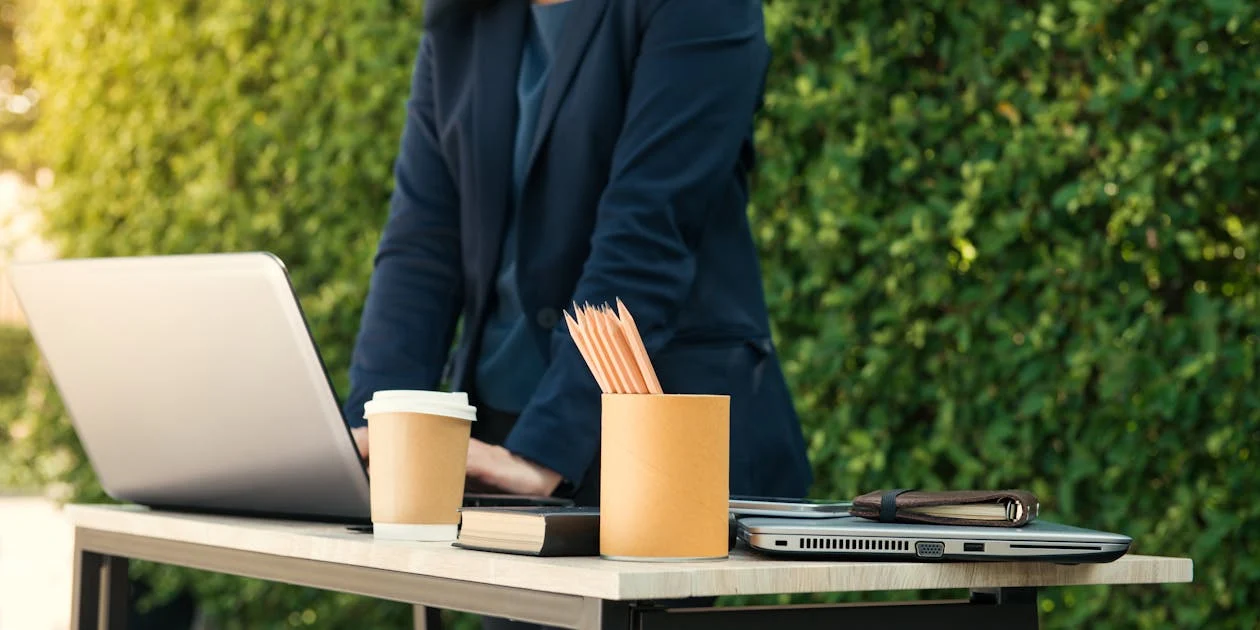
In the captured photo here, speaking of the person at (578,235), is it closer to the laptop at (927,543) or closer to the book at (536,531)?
the book at (536,531)

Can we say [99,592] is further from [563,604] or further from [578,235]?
[563,604]

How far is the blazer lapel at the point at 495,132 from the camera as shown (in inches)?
77.0

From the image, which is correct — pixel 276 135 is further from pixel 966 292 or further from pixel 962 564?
pixel 962 564

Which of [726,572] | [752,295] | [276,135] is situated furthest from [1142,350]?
[276,135]

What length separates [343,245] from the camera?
3.97 m

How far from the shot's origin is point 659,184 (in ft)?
5.91

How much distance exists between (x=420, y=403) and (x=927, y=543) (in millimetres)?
485

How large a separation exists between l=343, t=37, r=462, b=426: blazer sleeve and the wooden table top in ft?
1.58

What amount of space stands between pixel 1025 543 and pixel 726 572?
272mm

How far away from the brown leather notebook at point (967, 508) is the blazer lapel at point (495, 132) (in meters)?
0.79

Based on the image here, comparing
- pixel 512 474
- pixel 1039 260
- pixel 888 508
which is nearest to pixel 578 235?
pixel 512 474

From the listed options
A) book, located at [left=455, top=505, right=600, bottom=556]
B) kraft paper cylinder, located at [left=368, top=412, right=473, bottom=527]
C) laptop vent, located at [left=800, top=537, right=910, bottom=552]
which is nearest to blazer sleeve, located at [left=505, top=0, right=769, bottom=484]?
kraft paper cylinder, located at [left=368, top=412, right=473, bottom=527]

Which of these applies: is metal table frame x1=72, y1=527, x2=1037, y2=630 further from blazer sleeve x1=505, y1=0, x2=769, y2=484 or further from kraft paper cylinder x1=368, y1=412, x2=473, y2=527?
blazer sleeve x1=505, y1=0, x2=769, y2=484

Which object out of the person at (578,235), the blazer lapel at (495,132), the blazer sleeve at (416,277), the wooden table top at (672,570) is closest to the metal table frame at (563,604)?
the wooden table top at (672,570)
